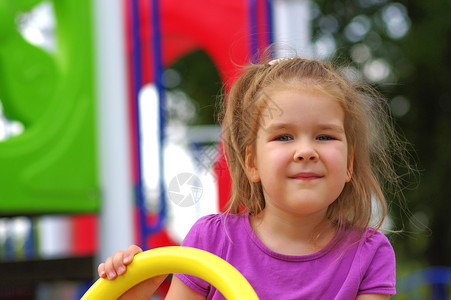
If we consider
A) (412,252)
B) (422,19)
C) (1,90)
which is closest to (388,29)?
(422,19)

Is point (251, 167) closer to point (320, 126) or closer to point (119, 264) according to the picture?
point (320, 126)

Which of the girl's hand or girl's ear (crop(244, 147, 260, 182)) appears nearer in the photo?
the girl's hand

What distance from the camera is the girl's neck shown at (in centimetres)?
123

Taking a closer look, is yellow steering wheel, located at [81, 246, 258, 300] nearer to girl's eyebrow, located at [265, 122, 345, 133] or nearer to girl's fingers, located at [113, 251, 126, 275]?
girl's fingers, located at [113, 251, 126, 275]

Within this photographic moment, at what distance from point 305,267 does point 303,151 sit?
0.23 meters

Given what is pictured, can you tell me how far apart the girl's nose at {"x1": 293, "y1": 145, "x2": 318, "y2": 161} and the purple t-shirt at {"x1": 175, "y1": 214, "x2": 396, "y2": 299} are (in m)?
0.20

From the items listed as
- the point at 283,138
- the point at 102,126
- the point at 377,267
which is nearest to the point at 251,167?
the point at 283,138

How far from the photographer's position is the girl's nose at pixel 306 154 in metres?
1.12

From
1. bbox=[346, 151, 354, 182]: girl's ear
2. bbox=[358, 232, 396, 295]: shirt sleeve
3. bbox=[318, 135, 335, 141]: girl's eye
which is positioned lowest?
bbox=[358, 232, 396, 295]: shirt sleeve

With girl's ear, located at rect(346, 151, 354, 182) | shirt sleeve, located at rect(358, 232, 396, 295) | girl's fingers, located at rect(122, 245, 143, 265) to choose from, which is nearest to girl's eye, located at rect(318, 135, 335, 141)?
girl's ear, located at rect(346, 151, 354, 182)

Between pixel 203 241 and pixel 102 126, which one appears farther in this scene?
pixel 102 126

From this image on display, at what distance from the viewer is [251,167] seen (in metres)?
1.28

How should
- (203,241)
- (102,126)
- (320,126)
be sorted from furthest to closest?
(102,126)
(203,241)
(320,126)

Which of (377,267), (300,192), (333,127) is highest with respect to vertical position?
(333,127)
